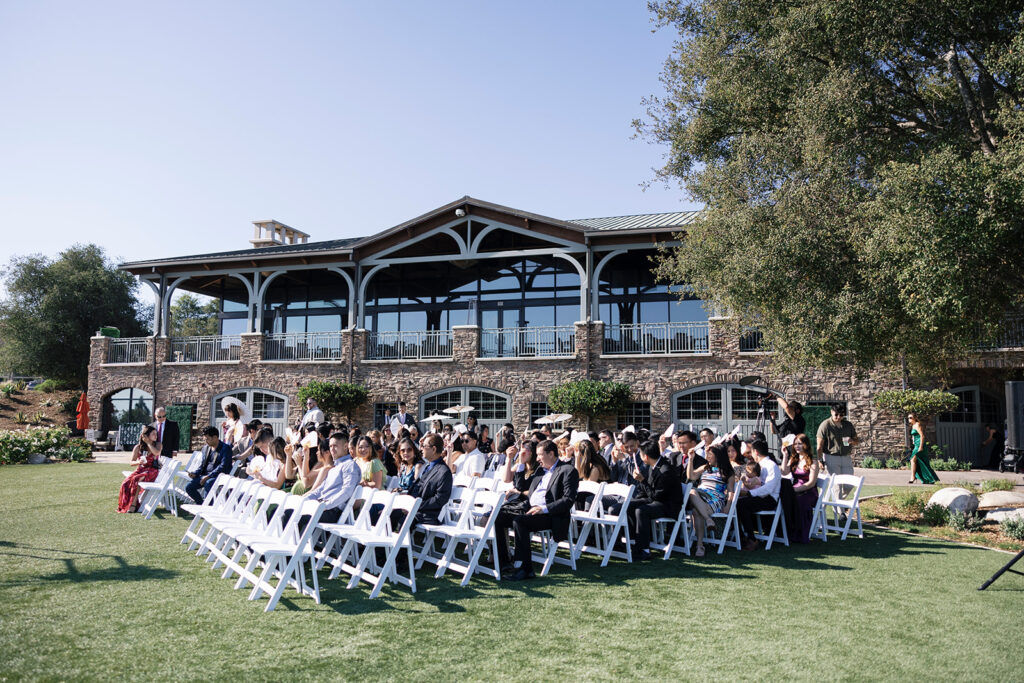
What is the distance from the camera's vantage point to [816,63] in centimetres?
1139

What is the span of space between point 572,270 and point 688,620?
63.2 ft

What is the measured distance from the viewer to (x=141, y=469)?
1120 cm

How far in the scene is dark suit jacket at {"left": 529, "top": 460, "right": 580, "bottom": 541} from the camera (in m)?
7.41

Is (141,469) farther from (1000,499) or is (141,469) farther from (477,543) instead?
(1000,499)

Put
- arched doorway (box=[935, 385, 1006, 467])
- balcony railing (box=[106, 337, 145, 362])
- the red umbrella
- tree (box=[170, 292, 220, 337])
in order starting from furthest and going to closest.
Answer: tree (box=[170, 292, 220, 337]), balcony railing (box=[106, 337, 145, 362]), the red umbrella, arched doorway (box=[935, 385, 1006, 467])

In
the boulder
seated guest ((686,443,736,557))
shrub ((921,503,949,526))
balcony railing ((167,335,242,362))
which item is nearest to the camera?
seated guest ((686,443,736,557))

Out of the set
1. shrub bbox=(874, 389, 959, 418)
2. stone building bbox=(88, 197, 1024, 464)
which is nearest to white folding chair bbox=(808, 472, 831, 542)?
shrub bbox=(874, 389, 959, 418)

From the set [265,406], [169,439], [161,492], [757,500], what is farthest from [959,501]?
[265,406]

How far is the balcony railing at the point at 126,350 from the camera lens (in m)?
26.2

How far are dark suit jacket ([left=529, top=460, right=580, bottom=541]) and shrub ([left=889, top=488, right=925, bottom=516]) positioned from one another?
19.5 ft

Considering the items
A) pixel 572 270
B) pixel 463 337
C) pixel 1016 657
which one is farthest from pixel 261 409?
pixel 1016 657

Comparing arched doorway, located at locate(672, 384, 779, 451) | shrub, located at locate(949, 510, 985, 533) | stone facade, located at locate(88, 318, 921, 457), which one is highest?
stone facade, located at locate(88, 318, 921, 457)

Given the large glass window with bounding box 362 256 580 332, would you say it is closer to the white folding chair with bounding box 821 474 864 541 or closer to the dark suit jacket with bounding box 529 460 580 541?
the white folding chair with bounding box 821 474 864 541

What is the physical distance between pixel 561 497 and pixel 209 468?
5.94 m
